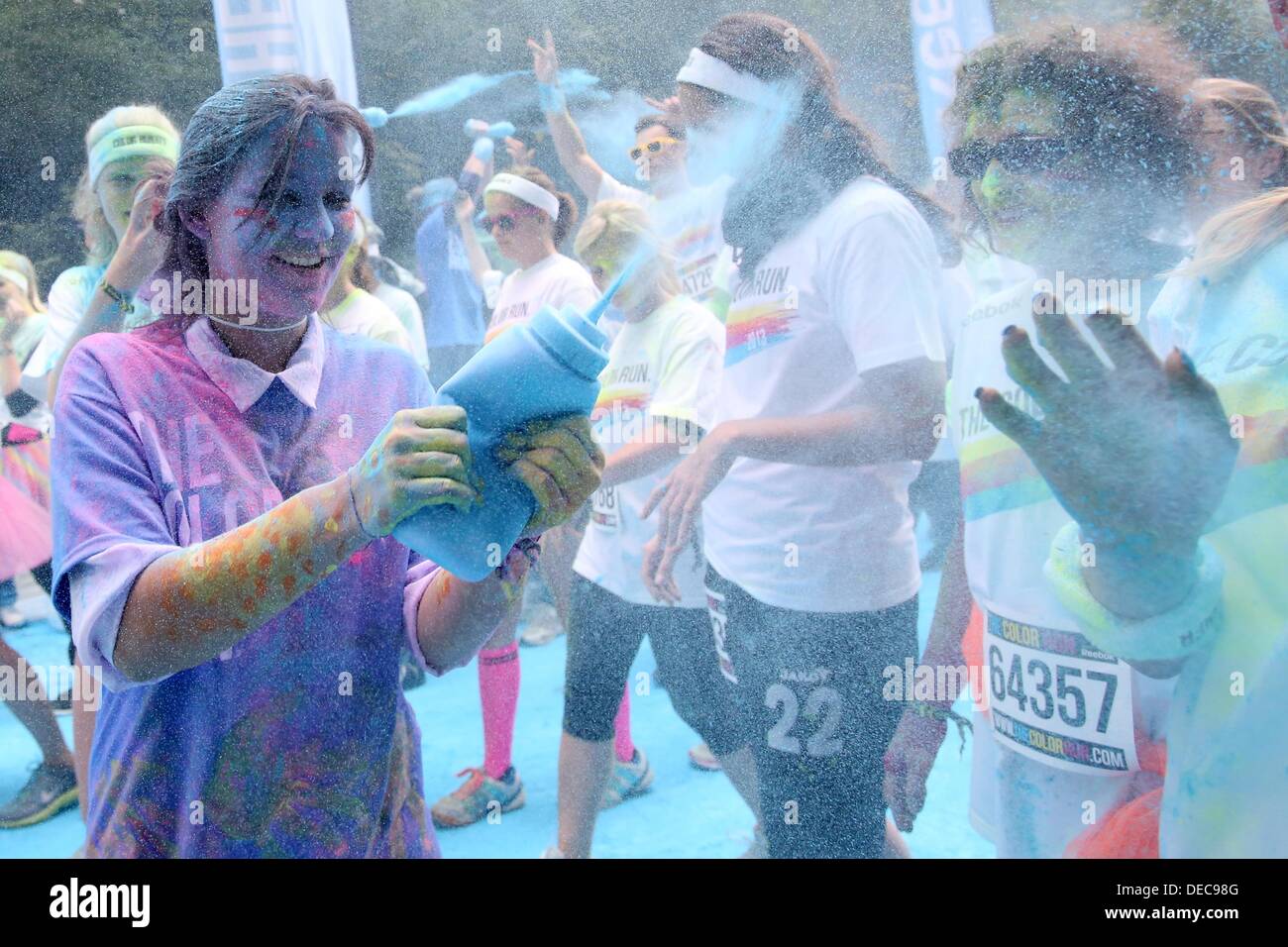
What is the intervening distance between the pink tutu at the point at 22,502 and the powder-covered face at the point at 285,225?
5.55 feet

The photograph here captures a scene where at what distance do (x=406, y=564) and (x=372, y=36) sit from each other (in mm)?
950

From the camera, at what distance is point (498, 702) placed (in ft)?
6.54

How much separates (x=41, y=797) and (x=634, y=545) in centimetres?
158

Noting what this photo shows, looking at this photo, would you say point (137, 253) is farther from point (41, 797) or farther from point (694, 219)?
point (41, 797)

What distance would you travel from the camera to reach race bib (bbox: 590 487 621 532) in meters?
1.73

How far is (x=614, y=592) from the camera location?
172 centimetres

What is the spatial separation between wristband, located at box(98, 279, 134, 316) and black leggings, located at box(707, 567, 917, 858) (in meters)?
1.08

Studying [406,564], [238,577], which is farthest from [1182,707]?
[238,577]

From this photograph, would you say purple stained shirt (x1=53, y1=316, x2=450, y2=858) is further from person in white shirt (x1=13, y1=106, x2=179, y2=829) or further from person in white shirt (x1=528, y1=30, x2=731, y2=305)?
person in white shirt (x1=528, y1=30, x2=731, y2=305)

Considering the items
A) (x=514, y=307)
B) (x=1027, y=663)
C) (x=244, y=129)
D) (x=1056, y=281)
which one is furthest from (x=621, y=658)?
(x=244, y=129)

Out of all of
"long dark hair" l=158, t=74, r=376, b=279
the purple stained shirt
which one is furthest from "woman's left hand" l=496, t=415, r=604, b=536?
"long dark hair" l=158, t=74, r=376, b=279

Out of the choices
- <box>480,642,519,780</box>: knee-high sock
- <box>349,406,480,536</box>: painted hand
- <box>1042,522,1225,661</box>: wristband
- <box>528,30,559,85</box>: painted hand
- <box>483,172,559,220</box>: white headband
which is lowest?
<box>480,642,519,780</box>: knee-high sock

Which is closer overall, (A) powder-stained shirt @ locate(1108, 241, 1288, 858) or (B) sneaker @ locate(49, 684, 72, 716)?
(A) powder-stained shirt @ locate(1108, 241, 1288, 858)
